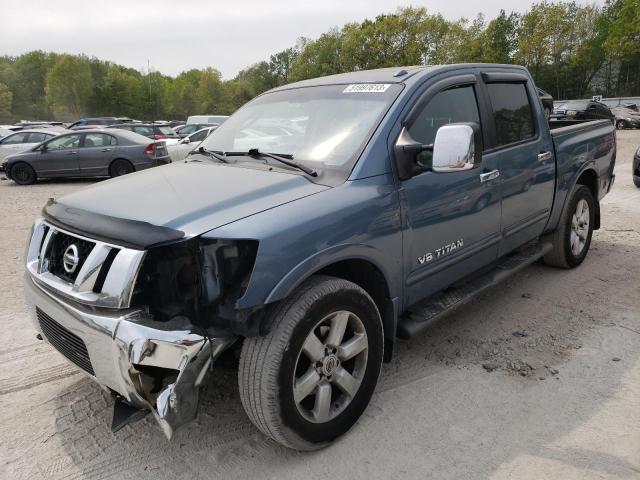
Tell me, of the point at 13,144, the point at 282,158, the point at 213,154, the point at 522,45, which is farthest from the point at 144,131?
the point at 522,45

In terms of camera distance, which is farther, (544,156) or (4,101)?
(4,101)

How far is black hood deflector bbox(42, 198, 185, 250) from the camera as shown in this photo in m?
2.14

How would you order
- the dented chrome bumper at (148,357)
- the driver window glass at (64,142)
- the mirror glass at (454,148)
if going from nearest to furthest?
the dented chrome bumper at (148,357) < the mirror glass at (454,148) < the driver window glass at (64,142)

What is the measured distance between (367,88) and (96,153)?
11.5 m

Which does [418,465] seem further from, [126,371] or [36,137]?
[36,137]

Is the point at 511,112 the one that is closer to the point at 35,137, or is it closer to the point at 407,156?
the point at 407,156

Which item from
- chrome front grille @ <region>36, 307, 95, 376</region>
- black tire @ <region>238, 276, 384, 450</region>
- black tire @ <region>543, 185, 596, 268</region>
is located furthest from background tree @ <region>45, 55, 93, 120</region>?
black tire @ <region>238, 276, 384, 450</region>

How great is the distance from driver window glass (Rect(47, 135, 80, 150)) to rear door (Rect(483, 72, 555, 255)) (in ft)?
39.3

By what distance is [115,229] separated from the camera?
2258 mm

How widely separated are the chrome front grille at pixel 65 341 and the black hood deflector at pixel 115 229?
0.48 m

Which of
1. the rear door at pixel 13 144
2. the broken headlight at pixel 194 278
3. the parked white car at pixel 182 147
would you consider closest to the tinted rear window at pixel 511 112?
the broken headlight at pixel 194 278

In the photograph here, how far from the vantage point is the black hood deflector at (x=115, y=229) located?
2.14 m

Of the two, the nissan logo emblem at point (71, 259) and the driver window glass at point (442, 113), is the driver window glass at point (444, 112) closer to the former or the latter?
the driver window glass at point (442, 113)

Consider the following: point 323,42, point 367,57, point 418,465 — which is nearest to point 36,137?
point 418,465
